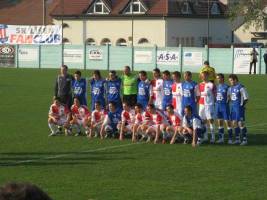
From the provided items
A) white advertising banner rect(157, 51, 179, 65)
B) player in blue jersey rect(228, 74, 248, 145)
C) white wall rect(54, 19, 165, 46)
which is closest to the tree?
white wall rect(54, 19, 165, 46)

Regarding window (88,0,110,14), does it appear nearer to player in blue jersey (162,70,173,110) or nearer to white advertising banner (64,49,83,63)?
white advertising banner (64,49,83,63)

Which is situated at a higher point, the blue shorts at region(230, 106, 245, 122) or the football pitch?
the blue shorts at region(230, 106, 245, 122)

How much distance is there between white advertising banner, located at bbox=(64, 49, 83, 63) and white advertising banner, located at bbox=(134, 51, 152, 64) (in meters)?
4.22

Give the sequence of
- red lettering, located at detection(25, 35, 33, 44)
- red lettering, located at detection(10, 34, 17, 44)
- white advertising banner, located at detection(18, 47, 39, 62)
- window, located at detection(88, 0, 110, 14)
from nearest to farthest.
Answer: white advertising banner, located at detection(18, 47, 39, 62), red lettering, located at detection(25, 35, 33, 44), red lettering, located at detection(10, 34, 17, 44), window, located at detection(88, 0, 110, 14)

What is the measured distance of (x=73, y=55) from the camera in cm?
5588

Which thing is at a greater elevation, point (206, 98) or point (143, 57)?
→ point (143, 57)

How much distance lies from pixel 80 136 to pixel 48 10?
223 feet

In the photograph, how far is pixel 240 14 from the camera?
73812 mm

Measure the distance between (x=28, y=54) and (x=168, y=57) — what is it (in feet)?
37.7

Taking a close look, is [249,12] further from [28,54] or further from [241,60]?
[28,54]

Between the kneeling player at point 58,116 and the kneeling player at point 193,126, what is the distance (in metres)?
3.43

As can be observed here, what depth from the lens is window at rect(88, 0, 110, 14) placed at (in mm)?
74375

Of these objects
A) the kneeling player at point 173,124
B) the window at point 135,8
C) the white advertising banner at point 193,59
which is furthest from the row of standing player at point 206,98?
the window at point 135,8

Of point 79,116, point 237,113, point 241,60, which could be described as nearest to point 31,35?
point 241,60
